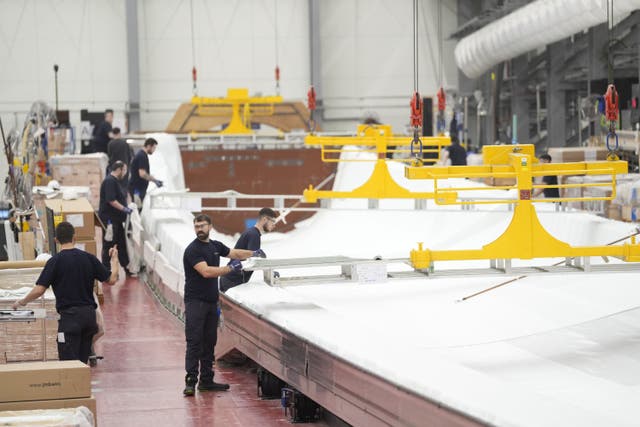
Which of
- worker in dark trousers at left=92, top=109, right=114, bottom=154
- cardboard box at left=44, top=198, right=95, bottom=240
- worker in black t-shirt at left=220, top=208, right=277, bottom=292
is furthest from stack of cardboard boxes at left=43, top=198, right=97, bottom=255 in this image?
worker in dark trousers at left=92, top=109, right=114, bottom=154

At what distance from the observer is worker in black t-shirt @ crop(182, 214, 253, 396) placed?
23.5 ft

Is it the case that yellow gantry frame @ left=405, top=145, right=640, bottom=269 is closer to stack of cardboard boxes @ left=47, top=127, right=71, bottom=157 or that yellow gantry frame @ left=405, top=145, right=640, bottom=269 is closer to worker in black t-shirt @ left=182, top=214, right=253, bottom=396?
worker in black t-shirt @ left=182, top=214, right=253, bottom=396

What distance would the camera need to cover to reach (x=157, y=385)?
7.73 m

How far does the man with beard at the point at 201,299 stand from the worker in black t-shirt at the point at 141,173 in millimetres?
6297

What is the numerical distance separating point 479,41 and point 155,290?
12.2 m

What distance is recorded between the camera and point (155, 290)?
1187 centimetres

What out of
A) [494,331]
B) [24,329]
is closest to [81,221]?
[24,329]

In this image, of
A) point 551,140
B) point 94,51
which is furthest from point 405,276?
point 94,51

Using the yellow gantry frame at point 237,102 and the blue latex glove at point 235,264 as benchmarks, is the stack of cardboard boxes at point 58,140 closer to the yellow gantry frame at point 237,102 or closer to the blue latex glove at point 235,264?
the yellow gantry frame at point 237,102

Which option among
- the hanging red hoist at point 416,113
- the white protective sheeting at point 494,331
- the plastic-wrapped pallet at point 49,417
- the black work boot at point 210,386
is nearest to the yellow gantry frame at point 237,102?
the white protective sheeting at point 494,331

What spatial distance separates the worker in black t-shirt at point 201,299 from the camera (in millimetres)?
7152

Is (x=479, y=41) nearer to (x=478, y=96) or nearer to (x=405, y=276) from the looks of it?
(x=478, y=96)

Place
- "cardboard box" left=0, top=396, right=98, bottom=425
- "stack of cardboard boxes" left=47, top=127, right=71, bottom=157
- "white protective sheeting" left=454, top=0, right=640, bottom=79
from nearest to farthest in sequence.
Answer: "cardboard box" left=0, top=396, right=98, bottom=425 → "white protective sheeting" left=454, top=0, right=640, bottom=79 → "stack of cardboard boxes" left=47, top=127, right=71, bottom=157

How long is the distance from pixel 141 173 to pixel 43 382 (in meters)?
8.52
